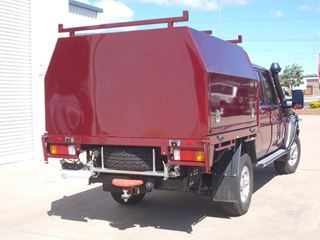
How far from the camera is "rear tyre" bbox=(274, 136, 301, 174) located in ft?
32.1

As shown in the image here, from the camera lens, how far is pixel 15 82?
11.5 meters

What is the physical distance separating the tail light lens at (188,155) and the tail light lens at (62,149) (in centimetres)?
149

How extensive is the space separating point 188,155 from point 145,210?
79.8 inches

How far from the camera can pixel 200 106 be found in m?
5.38

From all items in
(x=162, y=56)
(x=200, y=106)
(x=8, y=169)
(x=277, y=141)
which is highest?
(x=162, y=56)

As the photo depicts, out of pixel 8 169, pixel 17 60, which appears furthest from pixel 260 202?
pixel 17 60

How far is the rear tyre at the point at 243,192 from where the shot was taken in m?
6.39

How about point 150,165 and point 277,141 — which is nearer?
point 150,165

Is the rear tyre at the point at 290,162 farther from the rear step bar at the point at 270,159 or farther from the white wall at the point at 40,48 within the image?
the white wall at the point at 40,48

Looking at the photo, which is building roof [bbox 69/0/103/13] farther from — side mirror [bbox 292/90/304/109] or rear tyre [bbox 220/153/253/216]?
rear tyre [bbox 220/153/253/216]

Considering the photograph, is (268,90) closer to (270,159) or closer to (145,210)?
(270,159)

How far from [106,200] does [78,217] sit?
1.05 m

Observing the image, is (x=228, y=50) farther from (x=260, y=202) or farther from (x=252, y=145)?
(x=260, y=202)

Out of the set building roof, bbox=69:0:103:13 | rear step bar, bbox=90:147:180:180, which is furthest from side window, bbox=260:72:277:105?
building roof, bbox=69:0:103:13
